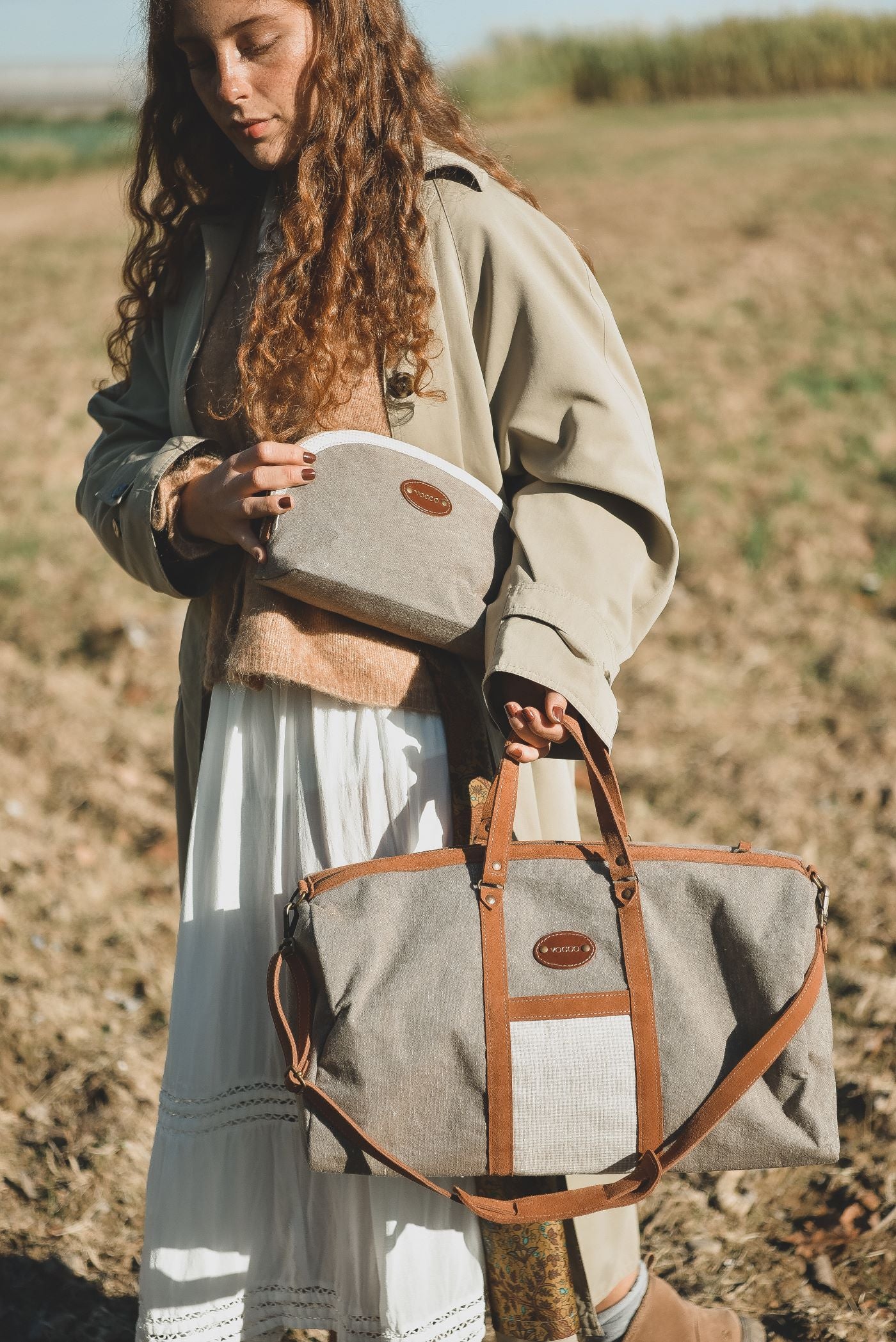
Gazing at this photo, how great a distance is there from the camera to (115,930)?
3.55 meters

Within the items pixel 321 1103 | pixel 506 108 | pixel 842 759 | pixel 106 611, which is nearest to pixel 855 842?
pixel 842 759

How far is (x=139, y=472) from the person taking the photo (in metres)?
1.85

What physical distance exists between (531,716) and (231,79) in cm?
92

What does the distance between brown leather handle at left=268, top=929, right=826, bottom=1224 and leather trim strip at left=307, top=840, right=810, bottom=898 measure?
113 mm

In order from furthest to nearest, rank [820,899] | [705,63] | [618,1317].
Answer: [705,63] → [618,1317] → [820,899]

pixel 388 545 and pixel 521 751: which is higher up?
pixel 388 545

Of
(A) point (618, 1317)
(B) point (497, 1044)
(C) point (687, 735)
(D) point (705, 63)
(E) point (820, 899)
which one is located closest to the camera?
(B) point (497, 1044)

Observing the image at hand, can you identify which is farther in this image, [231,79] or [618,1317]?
[618,1317]

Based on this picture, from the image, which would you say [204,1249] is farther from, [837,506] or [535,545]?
[837,506]

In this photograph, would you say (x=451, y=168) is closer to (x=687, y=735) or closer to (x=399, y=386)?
(x=399, y=386)

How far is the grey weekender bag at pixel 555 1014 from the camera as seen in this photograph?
1540 mm

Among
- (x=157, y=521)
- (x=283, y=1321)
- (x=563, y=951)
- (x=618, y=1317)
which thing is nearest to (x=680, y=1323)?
(x=618, y=1317)

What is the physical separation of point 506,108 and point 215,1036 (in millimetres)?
24934

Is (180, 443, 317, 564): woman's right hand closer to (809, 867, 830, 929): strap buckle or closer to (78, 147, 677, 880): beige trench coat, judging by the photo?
(78, 147, 677, 880): beige trench coat
